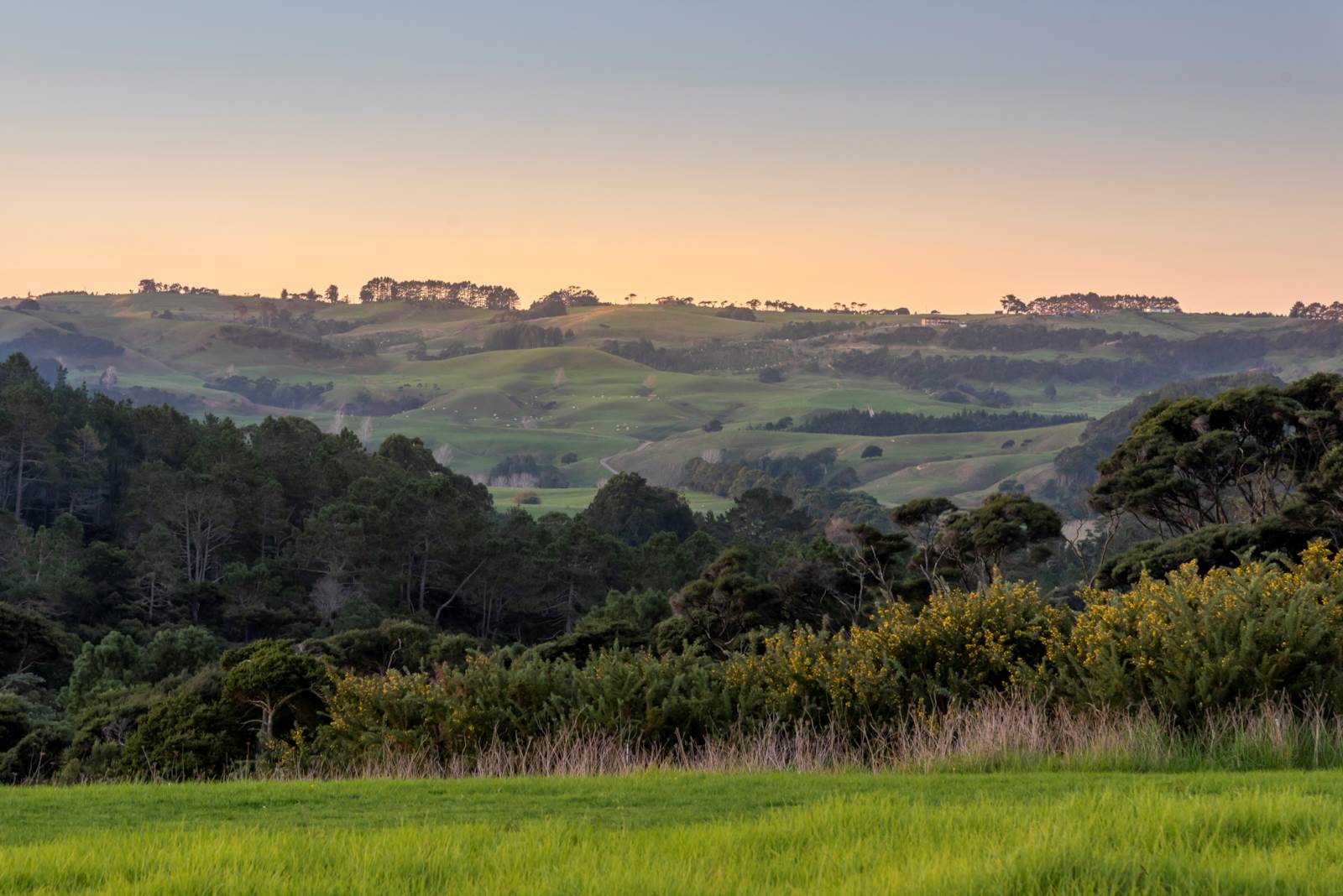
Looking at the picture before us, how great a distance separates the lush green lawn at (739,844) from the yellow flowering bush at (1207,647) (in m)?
2.87

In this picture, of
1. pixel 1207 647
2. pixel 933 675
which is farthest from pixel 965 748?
pixel 933 675

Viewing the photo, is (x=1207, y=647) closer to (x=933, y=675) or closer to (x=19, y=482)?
(x=933, y=675)

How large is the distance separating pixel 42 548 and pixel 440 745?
47860 mm

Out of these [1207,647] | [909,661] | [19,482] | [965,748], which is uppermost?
[1207,647]

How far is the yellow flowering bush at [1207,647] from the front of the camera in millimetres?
12656

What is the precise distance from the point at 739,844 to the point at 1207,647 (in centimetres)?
769

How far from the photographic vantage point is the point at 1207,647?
1301cm

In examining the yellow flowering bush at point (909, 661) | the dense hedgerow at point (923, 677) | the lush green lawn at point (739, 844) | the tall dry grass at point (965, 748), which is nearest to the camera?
the lush green lawn at point (739, 844)

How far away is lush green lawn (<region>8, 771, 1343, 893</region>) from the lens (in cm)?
597

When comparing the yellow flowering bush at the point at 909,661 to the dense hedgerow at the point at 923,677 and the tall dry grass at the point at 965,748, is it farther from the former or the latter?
the tall dry grass at the point at 965,748

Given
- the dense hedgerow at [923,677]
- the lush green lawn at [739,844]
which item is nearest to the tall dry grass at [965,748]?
the dense hedgerow at [923,677]

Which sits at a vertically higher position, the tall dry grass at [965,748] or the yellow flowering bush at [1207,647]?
the yellow flowering bush at [1207,647]

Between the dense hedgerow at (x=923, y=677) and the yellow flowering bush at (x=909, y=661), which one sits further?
the yellow flowering bush at (x=909, y=661)

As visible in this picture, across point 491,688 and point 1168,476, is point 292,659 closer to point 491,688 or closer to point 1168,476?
point 491,688
